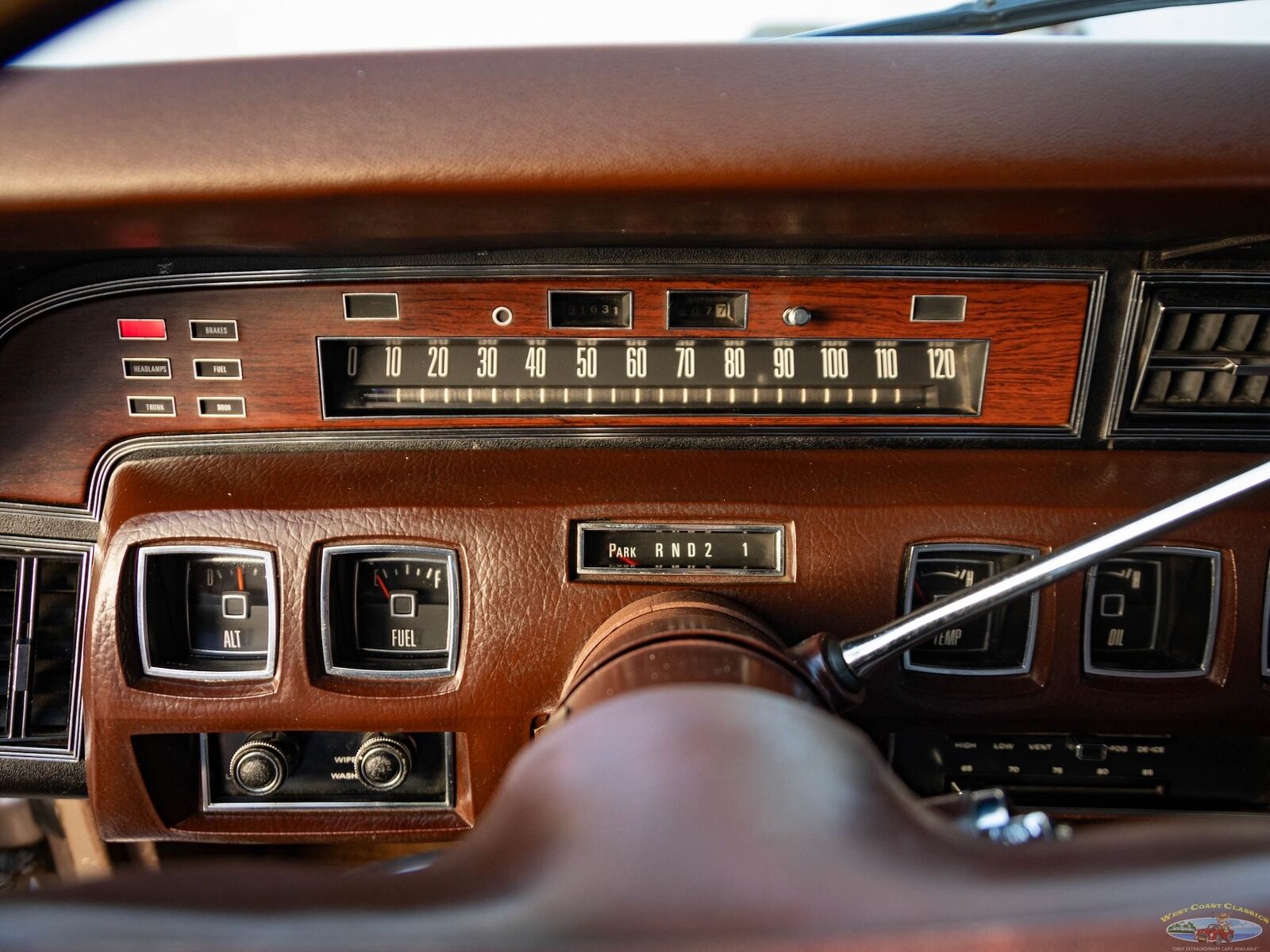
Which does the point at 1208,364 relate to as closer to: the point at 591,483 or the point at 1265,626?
the point at 1265,626

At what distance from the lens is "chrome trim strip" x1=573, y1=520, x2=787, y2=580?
1.26 meters

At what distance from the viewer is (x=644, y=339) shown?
127 cm

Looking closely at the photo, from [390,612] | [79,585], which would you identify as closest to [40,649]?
[79,585]

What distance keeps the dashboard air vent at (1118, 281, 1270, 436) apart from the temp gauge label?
22.4 inches

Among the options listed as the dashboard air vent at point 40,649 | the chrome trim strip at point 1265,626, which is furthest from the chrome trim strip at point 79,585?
the chrome trim strip at point 1265,626

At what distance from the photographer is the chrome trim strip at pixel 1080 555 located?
0.96m

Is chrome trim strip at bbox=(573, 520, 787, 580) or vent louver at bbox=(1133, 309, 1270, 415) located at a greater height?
vent louver at bbox=(1133, 309, 1270, 415)

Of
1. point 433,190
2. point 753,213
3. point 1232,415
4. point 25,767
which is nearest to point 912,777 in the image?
point 1232,415

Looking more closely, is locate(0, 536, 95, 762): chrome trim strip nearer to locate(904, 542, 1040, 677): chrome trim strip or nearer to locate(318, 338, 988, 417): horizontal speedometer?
locate(318, 338, 988, 417): horizontal speedometer

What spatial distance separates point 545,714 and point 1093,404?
92cm

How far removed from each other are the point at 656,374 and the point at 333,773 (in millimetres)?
775

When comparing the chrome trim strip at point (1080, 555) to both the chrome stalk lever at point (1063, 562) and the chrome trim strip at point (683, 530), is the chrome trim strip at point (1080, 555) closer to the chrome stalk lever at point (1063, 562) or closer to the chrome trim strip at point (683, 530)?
the chrome stalk lever at point (1063, 562)

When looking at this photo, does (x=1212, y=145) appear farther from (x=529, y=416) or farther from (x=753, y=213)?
(x=529, y=416)

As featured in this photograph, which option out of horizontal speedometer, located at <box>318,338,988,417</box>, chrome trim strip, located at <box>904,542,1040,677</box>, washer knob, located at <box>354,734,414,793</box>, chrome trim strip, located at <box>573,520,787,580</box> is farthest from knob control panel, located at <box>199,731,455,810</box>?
chrome trim strip, located at <box>904,542,1040,677</box>
